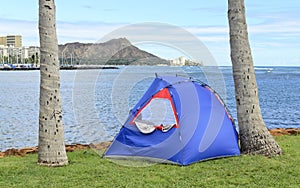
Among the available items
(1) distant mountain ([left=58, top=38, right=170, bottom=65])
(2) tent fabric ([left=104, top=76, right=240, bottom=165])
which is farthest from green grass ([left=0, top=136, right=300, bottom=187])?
(1) distant mountain ([left=58, top=38, right=170, bottom=65])

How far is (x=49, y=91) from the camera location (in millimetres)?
8133

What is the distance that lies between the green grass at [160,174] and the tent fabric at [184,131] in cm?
29

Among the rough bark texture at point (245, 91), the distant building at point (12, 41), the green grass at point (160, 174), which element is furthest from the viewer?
the distant building at point (12, 41)

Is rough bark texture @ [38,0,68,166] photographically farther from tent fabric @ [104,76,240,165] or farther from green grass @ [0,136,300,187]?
tent fabric @ [104,76,240,165]

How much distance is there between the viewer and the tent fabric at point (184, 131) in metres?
8.58

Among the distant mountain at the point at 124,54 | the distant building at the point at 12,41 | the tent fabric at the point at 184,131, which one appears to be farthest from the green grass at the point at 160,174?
the distant building at the point at 12,41

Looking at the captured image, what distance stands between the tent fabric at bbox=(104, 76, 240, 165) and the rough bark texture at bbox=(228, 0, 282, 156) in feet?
1.14

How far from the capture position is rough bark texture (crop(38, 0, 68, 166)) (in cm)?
812

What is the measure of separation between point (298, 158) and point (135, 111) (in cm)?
332

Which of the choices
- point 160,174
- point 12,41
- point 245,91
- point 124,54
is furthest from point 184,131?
point 12,41

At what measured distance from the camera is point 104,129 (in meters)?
16.6

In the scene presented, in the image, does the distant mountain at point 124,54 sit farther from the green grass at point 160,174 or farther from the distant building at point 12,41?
the distant building at point 12,41

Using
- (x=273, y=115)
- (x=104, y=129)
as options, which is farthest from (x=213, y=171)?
(x=273, y=115)

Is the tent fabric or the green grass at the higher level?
the tent fabric
